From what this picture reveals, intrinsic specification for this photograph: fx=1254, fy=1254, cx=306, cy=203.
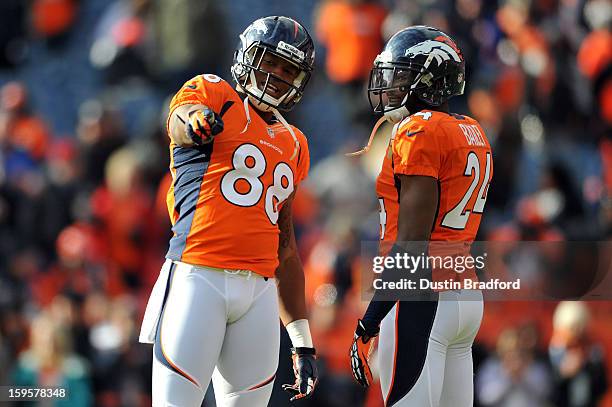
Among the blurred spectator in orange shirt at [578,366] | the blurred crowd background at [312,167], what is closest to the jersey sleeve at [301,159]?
the blurred crowd background at [312,167]

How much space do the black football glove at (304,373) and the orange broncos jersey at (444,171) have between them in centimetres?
57

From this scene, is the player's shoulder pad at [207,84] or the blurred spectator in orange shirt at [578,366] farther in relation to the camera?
the blurred spectator in orange shirt at [578,366]

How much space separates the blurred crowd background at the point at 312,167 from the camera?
838cm

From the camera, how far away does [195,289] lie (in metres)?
4.96

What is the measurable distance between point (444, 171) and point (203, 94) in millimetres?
1030

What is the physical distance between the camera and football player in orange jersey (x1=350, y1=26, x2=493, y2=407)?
5.07 metres

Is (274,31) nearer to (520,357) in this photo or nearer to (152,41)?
(520,357)

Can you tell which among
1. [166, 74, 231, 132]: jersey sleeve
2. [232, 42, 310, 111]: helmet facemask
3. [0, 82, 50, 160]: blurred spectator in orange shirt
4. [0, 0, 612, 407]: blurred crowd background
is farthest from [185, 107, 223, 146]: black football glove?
[0, 82, 50, 160]: blurred spectator in orange shirt

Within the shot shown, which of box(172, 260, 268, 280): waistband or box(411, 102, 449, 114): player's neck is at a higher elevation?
box(411, 102, 449, 114): player's neck

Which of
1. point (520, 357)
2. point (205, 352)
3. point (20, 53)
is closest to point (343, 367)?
point (520, 357)

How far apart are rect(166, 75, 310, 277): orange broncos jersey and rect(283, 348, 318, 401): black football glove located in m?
0.47

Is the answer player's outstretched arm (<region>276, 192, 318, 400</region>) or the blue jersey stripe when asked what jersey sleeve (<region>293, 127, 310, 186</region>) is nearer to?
player's outstretched arm (<region>276, 192, 318, 400</region>)

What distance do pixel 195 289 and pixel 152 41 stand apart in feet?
19.4

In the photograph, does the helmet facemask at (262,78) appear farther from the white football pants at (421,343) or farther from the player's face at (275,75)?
the white football pants at (421,343)
